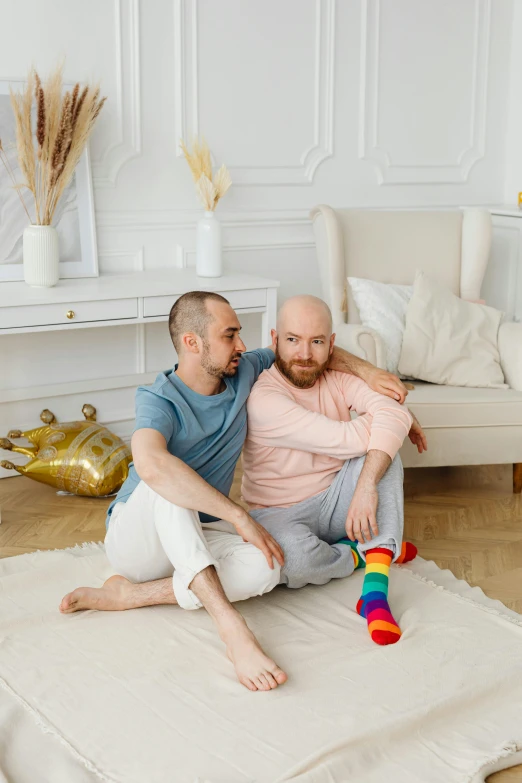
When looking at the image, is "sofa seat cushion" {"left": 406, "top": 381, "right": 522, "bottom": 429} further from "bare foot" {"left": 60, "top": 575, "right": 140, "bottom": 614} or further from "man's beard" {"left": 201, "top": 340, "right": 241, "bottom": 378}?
"bare foot" {"left": 60, "top": 575, "right": 140, "bottom": 614}

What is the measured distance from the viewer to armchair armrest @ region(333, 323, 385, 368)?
309cm

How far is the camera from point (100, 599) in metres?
2.28

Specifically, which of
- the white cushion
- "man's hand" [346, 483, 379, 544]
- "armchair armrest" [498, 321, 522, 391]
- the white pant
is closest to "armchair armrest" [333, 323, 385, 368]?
the white cushion

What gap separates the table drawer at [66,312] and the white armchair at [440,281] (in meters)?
0.76

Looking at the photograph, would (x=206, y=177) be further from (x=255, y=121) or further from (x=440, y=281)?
(x=440, y=281)

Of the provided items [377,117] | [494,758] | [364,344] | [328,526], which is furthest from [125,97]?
[494,758]

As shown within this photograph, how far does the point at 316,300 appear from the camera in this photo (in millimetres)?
2439

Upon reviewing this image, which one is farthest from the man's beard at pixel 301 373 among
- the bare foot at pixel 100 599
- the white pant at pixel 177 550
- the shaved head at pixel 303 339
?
the bare foot at pixel 100 599

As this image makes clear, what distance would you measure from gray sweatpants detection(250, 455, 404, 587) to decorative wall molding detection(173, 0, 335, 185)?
178cm

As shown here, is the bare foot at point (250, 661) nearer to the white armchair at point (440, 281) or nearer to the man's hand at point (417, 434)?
the man's hand at point (417, 434)

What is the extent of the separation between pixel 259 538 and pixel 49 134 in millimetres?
1760

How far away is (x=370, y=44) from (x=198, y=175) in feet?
3.67

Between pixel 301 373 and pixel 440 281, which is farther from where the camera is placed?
pixel 440 281

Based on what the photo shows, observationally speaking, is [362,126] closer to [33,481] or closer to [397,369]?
[397,369]
